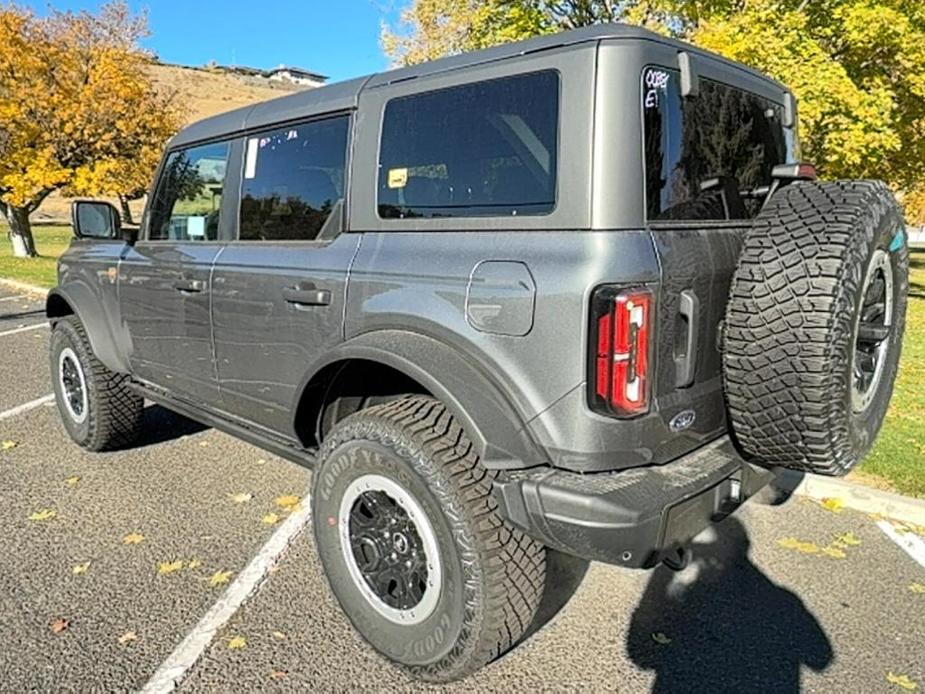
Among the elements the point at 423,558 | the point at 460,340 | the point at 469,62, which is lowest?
the point at 423,558

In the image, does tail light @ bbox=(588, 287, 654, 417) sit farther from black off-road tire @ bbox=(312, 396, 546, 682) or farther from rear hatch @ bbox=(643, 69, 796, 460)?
black off-road tire @ bbox=(312, 396, 546, 682)

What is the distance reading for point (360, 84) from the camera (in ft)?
9.23

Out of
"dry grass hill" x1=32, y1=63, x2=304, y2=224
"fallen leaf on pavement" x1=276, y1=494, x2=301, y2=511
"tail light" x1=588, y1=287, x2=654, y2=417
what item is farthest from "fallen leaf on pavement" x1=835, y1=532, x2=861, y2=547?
"dry grass hill" x1=32, y1=63, x2=304, y2=224

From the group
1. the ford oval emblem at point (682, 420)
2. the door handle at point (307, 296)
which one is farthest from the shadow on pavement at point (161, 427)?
the ford oval emblem at point (682, 420)

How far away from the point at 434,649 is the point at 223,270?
6.23 feet

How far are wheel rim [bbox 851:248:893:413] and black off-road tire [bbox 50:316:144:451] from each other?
155 inches

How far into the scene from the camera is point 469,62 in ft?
7.91

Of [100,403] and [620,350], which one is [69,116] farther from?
[620,350]

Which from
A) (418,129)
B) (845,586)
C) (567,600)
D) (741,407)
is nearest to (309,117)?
(418,129)

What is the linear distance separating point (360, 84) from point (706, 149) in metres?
1.38

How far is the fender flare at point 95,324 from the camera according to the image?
413 centimetres

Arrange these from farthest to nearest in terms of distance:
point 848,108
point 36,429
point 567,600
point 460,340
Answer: point 848,108, point 36,429, point 567,600, point 460,340

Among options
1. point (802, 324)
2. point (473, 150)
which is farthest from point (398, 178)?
point (802, 324)

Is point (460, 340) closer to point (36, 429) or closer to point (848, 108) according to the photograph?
point (36, 429)
